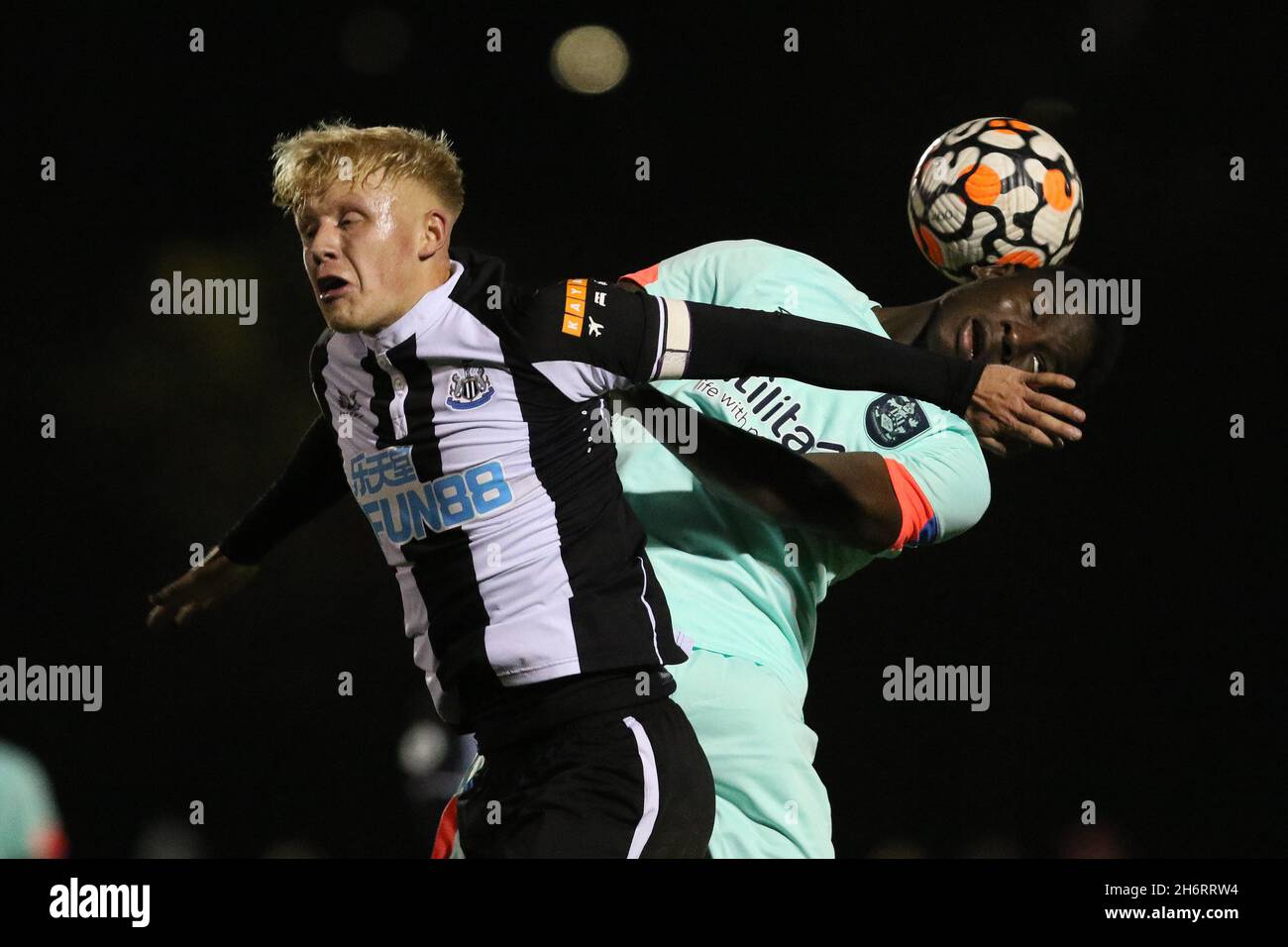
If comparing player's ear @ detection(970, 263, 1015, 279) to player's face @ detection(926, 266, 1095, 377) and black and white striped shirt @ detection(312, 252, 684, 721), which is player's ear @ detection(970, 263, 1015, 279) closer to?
player's face @ detection(926, 266, 1095, 377)

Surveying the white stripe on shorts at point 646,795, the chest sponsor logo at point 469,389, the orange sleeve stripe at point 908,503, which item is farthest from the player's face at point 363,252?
the orange sleeve stripe at point 908,503

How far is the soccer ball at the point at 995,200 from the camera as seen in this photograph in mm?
3291

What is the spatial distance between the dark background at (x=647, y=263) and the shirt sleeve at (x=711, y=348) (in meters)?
2.47

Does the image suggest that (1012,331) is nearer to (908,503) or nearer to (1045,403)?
(908,503)

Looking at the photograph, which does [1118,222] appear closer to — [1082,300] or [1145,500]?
[1145,500]

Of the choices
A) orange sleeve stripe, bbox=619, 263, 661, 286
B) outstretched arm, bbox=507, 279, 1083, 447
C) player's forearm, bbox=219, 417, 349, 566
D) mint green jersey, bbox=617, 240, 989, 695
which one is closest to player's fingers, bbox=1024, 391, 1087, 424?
outstretched arm, bbox=507, 279, 1083, 447

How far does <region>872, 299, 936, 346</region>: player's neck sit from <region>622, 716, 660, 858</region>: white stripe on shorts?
1219mm

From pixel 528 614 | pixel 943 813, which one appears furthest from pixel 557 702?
pixel 943 813

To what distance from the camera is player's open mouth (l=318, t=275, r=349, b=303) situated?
216cm

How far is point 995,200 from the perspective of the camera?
3268 millimetres

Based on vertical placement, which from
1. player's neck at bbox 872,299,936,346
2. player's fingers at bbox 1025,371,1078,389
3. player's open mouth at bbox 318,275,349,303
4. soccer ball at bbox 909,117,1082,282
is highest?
soccer ball at bbox 909,117,1082,282

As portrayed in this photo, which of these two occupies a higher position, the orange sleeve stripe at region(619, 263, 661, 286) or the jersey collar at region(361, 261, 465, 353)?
the orange sleeve stripe at region(619, 263, 661, 286)

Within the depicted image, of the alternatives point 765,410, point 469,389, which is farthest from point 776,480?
point 469,389

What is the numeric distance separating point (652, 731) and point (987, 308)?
1301mm
